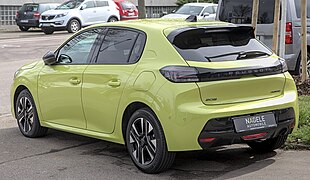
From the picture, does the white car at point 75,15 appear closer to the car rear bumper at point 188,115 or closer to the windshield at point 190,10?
the windshield at point 190,10

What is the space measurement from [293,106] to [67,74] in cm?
269

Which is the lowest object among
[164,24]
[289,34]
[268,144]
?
[268,144]

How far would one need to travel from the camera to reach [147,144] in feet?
21.0

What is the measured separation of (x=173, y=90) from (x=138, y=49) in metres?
0.91

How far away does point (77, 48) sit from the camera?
7672mm

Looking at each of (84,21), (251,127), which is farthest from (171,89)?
(84,21)

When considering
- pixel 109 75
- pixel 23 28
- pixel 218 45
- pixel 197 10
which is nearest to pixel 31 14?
pixel 23 28

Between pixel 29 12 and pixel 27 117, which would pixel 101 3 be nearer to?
pixel 29 12

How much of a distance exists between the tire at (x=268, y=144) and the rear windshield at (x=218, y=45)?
972 millimetres

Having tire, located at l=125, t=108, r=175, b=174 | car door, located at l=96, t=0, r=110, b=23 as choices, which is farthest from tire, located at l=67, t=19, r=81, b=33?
tire, located at l=125, t=108, r=175, b=174

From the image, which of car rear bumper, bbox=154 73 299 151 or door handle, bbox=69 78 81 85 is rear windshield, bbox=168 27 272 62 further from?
door handle, bbox=69 78 81 85

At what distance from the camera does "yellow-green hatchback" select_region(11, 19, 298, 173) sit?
6.02 m

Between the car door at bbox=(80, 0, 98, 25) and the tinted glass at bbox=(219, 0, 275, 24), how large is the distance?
17.9 metres

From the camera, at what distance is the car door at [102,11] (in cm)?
2989
